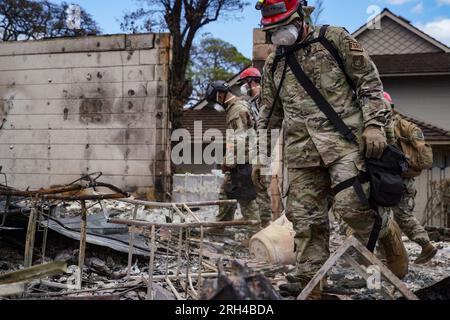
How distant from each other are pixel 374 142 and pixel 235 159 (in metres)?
3.28

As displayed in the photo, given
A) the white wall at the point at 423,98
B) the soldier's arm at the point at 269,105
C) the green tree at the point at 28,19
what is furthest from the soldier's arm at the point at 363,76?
the green tree at the point at 28,19

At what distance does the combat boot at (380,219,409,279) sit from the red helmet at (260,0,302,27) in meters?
1.47

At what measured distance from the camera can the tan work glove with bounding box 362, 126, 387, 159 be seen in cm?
285

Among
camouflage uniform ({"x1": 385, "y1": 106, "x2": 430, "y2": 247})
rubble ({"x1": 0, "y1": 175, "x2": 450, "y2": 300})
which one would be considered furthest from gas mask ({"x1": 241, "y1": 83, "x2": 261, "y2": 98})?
rubble ({"x1": 0, "y1": 175, "x2": 450, "y2": 300})

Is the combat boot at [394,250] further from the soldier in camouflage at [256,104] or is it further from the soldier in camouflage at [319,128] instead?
the soldier in camouflage at [256,104]

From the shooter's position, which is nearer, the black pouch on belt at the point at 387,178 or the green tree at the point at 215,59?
the black pouch on belt at the point at 387,178

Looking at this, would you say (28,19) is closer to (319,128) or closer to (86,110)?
(86,110)

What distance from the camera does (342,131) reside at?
9.98 feet

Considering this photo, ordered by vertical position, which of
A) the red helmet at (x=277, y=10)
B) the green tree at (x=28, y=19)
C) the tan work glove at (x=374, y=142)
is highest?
the green tree at (x=28, y=19)

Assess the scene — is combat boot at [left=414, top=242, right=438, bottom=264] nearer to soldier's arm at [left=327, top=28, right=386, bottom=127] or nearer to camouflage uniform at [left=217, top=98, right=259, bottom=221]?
camouflage uniform at [left=217, top=98, right=259, bottom=221]

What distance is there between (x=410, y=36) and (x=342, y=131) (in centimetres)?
1392

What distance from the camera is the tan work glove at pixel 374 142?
2.85 metres

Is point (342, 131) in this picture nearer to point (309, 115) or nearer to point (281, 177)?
point (309, 115)
